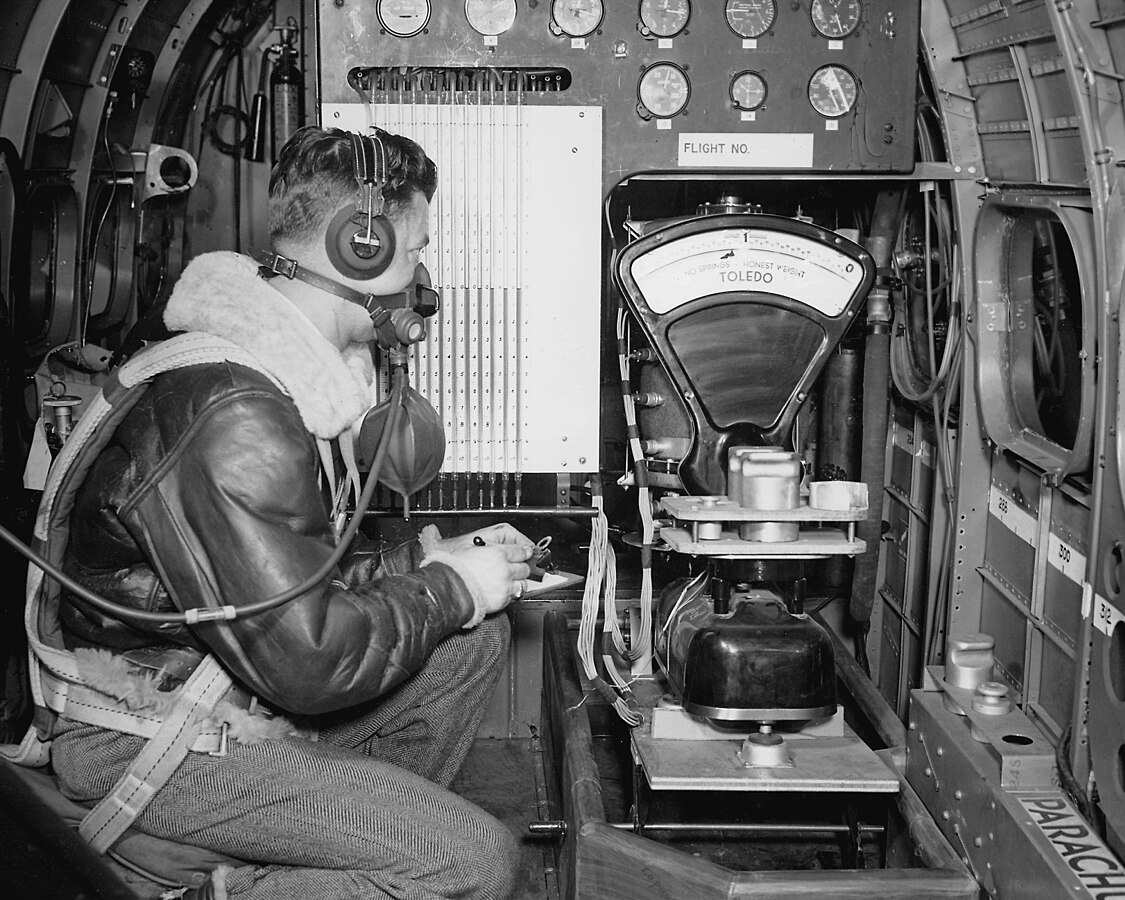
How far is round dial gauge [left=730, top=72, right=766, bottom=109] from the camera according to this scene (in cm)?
273

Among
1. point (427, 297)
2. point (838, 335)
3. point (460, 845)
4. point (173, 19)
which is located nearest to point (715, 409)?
point (838, 335)

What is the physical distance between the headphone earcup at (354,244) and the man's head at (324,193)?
2 centimetres

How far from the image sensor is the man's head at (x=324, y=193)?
7.49ft

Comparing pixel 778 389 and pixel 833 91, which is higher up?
pixel 833 91

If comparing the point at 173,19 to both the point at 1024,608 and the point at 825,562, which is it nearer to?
the point at 825,562

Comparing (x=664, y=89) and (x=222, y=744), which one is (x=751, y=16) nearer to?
(x=664, y=89)

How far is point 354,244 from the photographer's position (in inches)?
89.4

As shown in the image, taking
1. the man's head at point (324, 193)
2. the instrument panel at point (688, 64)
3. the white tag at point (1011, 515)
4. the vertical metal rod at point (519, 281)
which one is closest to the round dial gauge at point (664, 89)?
the instrument panel at point (688, 64)

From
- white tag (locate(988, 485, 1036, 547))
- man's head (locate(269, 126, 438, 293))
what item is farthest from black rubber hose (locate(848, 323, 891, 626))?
man's head (locate(269, 126, 438, 293))

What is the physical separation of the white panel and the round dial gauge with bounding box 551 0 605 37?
17cm

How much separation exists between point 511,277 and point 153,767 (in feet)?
4.24

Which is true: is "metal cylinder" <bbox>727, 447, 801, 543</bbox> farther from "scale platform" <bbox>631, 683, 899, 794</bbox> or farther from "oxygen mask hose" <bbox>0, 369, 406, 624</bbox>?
"oxygen mask hose" <bbox>0, 369, 406, 624</bbox>

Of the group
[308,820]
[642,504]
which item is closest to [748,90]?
[642,504]

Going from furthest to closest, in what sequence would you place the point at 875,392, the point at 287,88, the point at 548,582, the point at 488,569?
1. the point at 287,88
2. the point at 875,392
3. the point at 548,582
4. the point at 488,569
